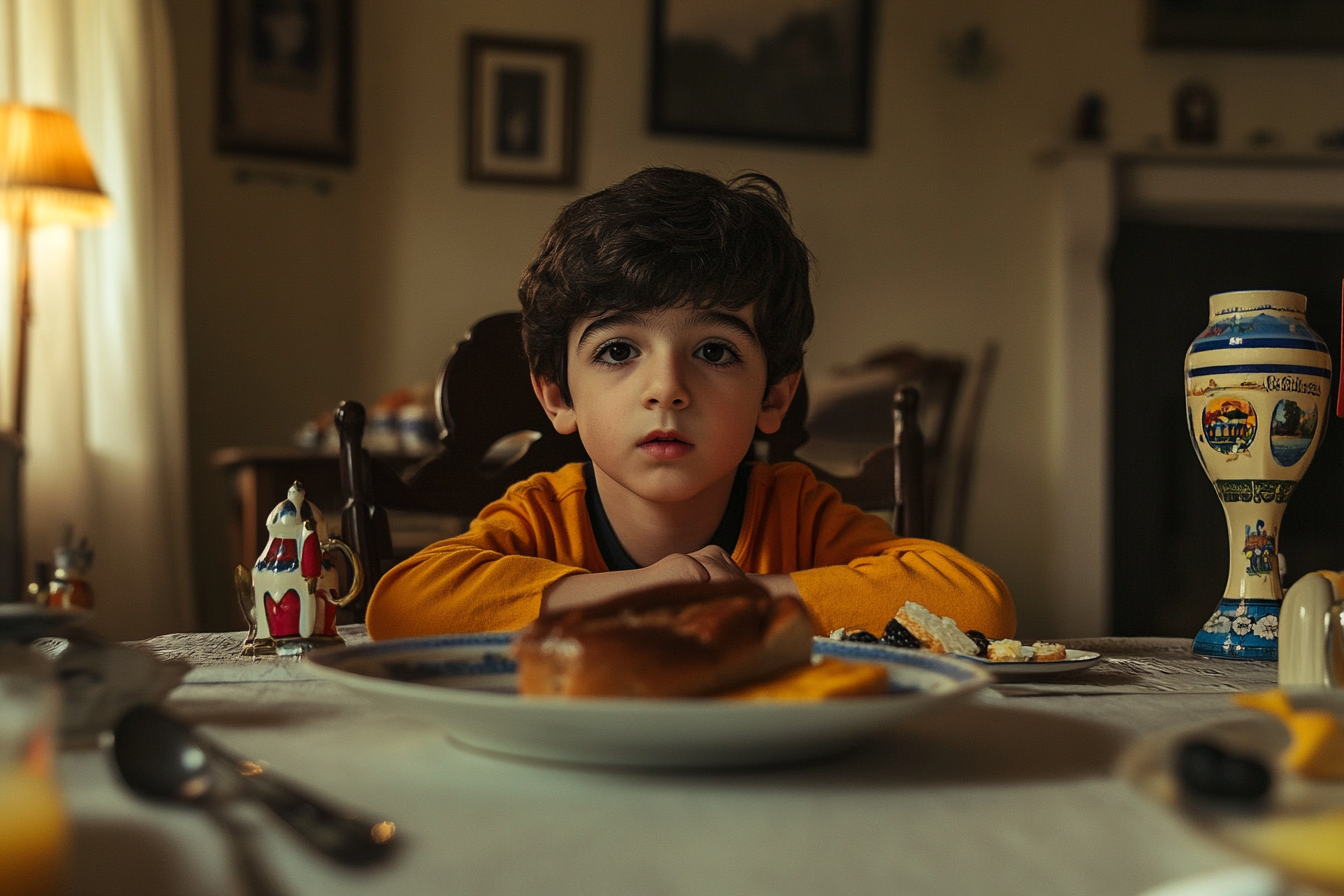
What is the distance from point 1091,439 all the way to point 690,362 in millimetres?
3246

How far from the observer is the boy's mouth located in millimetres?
938

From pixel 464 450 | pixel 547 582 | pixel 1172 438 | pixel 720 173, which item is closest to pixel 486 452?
pixel 464 450

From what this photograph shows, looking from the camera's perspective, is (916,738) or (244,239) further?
(244,239)

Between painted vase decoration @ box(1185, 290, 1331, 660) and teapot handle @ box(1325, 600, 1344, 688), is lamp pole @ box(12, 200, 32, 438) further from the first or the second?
teapot handle @ box(1325, 600, 1344, 688)

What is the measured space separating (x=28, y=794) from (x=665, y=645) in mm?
207

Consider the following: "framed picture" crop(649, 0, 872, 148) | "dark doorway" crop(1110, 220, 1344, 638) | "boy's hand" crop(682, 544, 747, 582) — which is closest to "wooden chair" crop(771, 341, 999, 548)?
"dark doorway" crop(1110, 220, 1344, 638)

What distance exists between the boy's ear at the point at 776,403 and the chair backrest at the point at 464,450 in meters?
0.30

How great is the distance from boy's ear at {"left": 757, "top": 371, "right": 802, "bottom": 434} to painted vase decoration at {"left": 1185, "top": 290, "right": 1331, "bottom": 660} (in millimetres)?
402

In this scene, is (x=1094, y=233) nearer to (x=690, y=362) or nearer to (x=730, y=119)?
(x=730, y=119)

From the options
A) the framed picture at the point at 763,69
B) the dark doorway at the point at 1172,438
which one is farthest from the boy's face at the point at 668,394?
the dark doorway at the point at 1172,438

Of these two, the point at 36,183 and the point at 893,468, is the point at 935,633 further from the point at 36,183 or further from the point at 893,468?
the point at 36,183

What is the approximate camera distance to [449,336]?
11.7 ft

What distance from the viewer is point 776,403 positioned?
3.73 ft

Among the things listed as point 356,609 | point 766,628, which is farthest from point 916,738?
point 356,609
